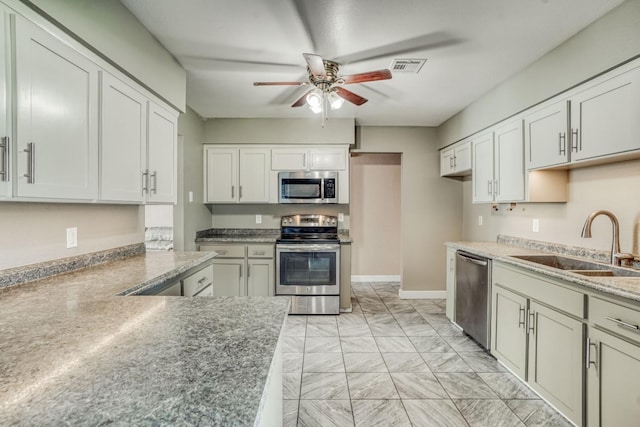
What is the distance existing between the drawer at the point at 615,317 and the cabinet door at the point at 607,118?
0.90 metres

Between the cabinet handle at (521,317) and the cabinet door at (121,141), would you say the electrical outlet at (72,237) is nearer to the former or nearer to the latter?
the cabinet door at (121,141)

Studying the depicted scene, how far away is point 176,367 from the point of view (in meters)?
0.73

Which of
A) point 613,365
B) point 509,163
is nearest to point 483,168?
point 509,163

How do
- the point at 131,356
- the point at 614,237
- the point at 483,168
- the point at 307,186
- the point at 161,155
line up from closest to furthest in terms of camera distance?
the point at 131,356
the point at 614,237
the point at 161,155
the point at 483,168
the point at 307,186

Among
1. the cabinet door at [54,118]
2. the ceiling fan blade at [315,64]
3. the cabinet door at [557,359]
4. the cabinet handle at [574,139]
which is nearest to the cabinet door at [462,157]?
the cabinet handle at [574,139]

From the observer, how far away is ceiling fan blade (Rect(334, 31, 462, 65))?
7.04ft

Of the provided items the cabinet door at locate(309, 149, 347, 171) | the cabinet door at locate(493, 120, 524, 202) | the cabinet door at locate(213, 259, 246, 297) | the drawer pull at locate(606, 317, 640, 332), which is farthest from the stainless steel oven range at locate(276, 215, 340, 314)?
the drawer pull at locate(606, 317, 640, 332)

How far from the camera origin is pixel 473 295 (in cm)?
284

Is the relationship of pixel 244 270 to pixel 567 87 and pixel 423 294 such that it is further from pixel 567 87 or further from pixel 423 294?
pixel 567 87

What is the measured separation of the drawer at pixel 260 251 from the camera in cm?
379

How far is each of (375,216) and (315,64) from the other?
371 cm

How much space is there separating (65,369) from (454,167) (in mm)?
4099

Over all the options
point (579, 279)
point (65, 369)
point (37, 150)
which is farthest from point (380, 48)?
point (65, 369)

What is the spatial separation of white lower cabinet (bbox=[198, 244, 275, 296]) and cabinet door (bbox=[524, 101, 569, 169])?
2806 mm
